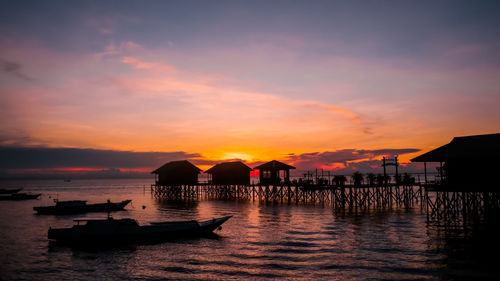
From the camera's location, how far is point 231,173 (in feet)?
233

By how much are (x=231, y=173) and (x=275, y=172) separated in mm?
11634

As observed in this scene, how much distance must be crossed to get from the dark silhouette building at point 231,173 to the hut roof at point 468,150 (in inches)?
1608

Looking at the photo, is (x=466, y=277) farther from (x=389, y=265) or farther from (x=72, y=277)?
(x=72, y=277)

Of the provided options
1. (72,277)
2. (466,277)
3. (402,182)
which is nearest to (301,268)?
(466,277)

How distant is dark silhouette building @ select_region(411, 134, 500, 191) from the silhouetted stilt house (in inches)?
1238

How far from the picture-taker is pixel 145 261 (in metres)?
23.0

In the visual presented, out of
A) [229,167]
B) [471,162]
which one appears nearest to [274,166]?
[229,167]

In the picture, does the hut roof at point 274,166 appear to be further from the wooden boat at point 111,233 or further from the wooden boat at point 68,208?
the wooden boat at point 111,233

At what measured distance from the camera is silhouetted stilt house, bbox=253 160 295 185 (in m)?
62.1

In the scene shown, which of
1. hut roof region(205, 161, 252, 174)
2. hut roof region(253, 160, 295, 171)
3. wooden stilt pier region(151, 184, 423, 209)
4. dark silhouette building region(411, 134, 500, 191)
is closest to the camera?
dark silhouette building region(411, 134, 500, 191)

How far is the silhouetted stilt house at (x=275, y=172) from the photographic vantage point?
62119 mm

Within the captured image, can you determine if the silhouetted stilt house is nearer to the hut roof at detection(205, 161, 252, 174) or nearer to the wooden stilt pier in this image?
the wooden stilt pier

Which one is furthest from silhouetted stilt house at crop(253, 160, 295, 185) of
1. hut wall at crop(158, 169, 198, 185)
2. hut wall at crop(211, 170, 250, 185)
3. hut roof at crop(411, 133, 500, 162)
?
hut roof at crop(411, 133, 500, 162)

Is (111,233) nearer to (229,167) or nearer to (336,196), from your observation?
(336,196)
